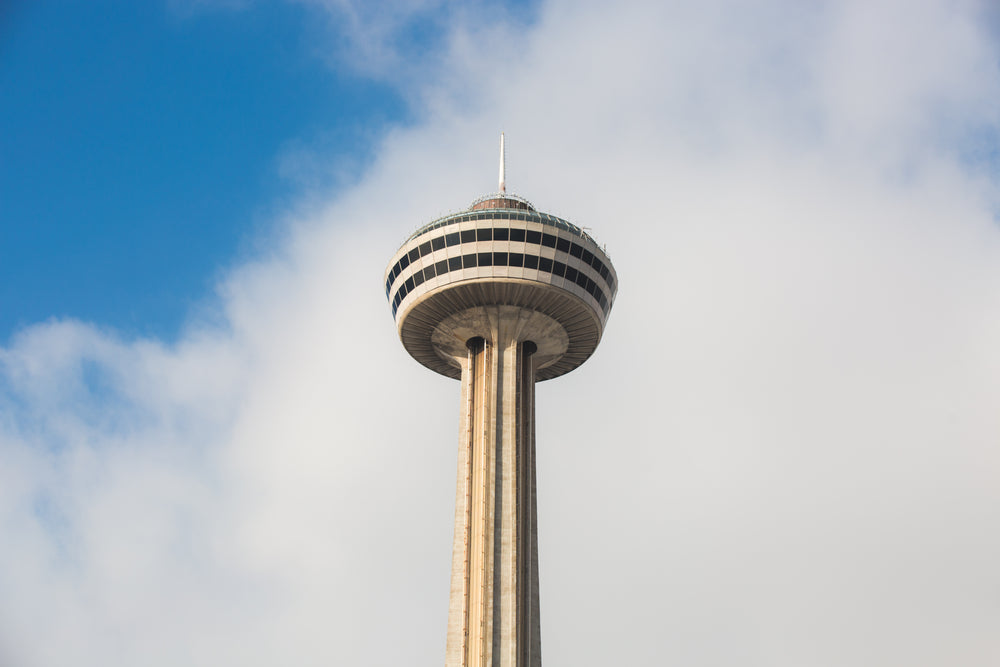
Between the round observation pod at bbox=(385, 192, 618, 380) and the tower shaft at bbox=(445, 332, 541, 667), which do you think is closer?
the tower shaft at bbox=(445, 332, 541, 667)

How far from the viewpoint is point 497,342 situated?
313ft

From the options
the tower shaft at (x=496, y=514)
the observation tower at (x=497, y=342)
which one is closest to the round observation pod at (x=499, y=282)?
the observation tower at (x=497, y=342)

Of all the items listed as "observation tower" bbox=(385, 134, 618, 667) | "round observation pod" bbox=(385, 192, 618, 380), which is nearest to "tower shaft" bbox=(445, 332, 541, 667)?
"observation tower" bbox=(385, 134, 618, 667)

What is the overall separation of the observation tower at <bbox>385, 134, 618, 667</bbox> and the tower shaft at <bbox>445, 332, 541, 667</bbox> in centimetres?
10

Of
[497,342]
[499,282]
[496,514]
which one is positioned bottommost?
[496,514]

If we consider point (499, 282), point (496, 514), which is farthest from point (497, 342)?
point (496, 514)

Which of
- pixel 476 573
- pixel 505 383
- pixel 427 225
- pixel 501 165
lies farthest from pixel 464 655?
pixel 501 165

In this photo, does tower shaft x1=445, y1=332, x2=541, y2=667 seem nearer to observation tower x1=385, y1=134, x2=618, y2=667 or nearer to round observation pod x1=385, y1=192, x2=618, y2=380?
observation tower x1=385, y1=134, x2=618, y2=667

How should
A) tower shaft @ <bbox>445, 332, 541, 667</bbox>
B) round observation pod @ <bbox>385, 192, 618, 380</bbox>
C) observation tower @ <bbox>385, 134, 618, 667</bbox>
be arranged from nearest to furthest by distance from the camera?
tower shaft @ <bbox>445, 332, 541, 667</bbox> < observation tower @ <bbox>385, 134, 618, 667</bbox> < round observation pod @ <bbox>385, 192, 618, 380</bbox>

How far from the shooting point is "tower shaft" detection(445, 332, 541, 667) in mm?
84312

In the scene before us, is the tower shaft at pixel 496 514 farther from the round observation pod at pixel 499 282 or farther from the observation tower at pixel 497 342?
the round observation pod at pixel 499 282

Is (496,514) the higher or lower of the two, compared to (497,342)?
lower

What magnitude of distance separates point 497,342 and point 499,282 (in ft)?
22.0

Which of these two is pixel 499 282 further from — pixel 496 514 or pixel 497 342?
pixel 496 514
